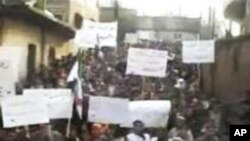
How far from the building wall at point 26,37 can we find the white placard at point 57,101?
82mm

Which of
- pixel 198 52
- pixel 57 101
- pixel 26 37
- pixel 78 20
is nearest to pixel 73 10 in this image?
pixel 78 20

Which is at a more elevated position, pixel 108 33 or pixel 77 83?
pixel 108 33

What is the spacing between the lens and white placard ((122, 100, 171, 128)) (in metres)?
2.24

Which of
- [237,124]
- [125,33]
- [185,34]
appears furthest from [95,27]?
[237,124]

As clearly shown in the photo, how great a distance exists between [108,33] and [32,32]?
0.20m

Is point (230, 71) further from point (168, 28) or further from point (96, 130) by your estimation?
point (96, 130)

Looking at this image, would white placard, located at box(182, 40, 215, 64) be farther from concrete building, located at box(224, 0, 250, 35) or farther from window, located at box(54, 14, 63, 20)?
window, located at box(54, 14, 63, 20)

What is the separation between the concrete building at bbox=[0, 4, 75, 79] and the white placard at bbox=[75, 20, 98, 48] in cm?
4

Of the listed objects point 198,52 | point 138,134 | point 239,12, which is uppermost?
point 239,12

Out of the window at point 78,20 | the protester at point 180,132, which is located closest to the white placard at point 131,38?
the window at point 78,20

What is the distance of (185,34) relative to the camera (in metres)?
2.23

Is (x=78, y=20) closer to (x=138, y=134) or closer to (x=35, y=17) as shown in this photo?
(x=35, y=17)

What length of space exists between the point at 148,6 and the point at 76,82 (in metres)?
0.28

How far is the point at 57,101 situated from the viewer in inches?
89.7
